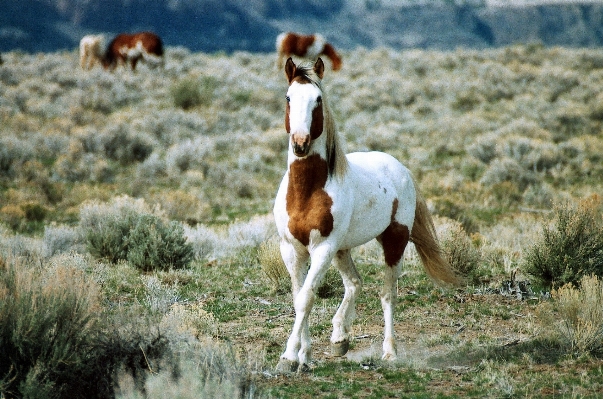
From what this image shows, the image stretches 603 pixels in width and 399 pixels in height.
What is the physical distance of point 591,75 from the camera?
3422 centimetres

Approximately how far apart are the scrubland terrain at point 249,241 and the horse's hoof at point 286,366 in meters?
0.10

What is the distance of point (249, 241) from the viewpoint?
1141 cm

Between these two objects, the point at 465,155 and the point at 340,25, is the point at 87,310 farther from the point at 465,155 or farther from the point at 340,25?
the point at 340,25

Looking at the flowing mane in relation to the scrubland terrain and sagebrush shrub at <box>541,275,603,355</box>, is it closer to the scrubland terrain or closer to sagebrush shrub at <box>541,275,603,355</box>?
the scrubland terrain

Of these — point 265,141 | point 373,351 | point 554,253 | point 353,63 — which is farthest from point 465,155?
point 353,63

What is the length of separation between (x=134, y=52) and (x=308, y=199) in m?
32.8

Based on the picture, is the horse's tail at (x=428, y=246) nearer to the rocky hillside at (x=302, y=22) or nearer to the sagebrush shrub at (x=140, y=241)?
the sagebrush shrub at (x=140, y=241)

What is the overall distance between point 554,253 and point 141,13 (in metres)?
92.8

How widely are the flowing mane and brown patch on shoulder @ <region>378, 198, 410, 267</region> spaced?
3.46ft

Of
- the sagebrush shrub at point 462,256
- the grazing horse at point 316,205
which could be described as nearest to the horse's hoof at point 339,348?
the grazing horse at point 316,205

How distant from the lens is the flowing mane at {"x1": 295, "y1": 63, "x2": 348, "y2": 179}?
5684 millimetres

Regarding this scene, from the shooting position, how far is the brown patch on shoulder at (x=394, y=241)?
664cm

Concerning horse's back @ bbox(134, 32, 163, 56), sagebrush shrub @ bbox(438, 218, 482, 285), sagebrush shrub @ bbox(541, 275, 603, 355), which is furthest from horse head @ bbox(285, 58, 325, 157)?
horse's back @ bbox(134, 32, 163, 56)

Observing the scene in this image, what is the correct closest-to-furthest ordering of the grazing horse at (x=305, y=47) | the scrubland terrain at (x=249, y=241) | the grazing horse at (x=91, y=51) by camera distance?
the scrubland terrain at (x=249, y=241)
the grazing horse at (x=91, y=51)
the grazing horse at (x=305, y=47)
